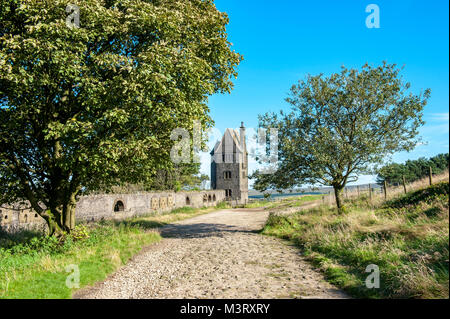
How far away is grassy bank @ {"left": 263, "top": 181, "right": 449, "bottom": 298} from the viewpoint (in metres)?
6.61

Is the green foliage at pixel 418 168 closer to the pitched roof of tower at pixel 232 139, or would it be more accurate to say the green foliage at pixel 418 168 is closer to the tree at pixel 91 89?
the pitched roof of tower at pixel 232 139

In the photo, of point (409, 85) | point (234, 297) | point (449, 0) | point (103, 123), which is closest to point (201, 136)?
point (103, 123)

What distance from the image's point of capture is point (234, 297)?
704 centimetres

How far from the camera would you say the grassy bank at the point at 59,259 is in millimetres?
7656

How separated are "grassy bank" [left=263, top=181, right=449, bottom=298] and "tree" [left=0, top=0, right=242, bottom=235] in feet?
25.5

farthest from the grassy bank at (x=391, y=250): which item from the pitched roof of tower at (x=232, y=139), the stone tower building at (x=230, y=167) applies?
the pitched roof of tower at (x=232, y=139)

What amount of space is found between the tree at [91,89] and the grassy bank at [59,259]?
5.04 feet

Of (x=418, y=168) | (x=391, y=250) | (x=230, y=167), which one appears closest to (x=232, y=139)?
(x=230, y=167)

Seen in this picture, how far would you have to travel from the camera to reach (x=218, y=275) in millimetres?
9023

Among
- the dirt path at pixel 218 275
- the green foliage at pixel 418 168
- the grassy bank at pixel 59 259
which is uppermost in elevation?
the green foliage at pixel 418 168

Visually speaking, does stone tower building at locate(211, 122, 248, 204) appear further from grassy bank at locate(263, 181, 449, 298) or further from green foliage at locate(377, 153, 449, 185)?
grassy bank at locate(263, 181, 449, 298)

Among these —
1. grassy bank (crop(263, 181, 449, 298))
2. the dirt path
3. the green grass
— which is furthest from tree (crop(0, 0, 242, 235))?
the green grass

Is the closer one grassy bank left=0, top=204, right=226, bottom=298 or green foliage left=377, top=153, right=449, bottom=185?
grassy bank left=0, top=204, right=226, bottom=298
